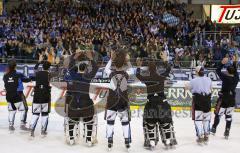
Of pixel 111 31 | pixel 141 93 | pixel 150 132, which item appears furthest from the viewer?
pixel 111 31

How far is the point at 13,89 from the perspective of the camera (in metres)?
12.0

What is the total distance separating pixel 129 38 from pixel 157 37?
1.34m

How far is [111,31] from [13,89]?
11659 mm

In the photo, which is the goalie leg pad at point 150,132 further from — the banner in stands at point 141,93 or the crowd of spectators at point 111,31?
the crowd of spectators at point 111,31

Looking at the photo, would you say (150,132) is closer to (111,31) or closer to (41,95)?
(41,95)

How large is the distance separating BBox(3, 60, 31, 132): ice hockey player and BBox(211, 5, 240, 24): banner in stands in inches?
697

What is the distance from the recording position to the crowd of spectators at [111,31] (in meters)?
19.5

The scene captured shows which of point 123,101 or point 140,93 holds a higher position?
point 123,101

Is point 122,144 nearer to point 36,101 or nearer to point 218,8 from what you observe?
point 36,101

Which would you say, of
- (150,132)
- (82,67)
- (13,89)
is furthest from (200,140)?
(13,89)

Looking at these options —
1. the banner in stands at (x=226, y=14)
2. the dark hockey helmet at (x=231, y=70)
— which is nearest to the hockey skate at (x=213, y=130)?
the dark hockey helmet at (x=231, y=70)

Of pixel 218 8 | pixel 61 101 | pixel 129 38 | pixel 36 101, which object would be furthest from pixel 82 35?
pixel 36 101

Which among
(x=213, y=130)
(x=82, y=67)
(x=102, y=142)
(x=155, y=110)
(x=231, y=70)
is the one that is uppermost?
(x=82, y=67)

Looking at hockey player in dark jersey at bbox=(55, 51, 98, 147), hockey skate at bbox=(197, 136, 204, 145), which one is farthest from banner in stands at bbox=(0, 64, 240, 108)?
hockey player in dark jersey at bbox=(55, 51, 98, 147)
